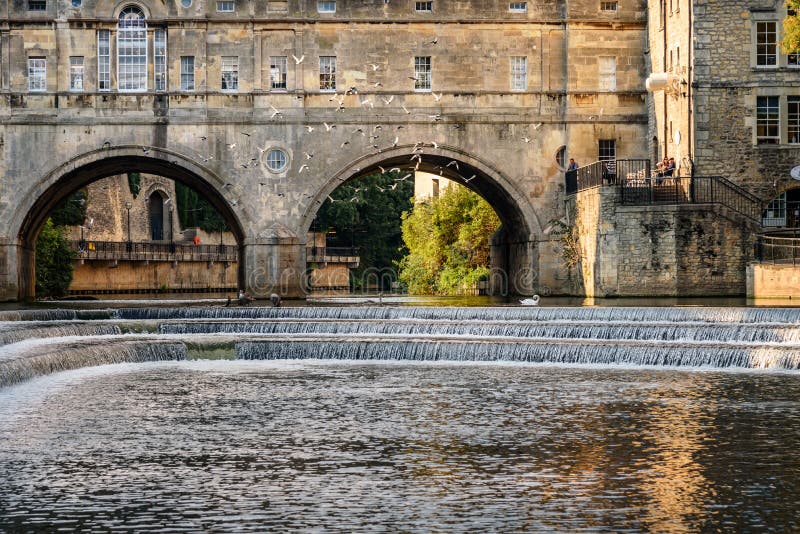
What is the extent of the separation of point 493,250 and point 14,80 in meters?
18.0

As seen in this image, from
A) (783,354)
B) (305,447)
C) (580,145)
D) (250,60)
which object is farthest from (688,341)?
(250,60)

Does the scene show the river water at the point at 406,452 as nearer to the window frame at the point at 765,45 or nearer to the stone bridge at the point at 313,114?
the window frame at the point at 765,45

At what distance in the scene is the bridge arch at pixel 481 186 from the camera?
40.1m

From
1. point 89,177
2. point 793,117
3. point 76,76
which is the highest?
point 76,76

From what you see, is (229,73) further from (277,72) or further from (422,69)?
(422,69)

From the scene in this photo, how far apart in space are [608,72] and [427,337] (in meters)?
17.2

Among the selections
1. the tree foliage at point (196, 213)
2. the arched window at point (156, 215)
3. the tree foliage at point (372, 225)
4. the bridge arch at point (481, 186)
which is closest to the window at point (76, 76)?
the bridge arch at point (481, 186)

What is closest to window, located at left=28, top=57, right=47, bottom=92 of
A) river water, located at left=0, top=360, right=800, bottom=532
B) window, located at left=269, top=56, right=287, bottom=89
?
window, located at left=269, top=56, right=287, bottom=89

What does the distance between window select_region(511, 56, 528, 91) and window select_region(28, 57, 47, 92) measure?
14.3 meters

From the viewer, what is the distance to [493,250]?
47.5 m

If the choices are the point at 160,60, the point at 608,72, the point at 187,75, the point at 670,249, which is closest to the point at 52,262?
the point at 160,60

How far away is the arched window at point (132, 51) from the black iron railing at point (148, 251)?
1986 cm

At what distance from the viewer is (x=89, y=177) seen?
4253 cm

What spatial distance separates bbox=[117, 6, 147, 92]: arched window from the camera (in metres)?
39.6
